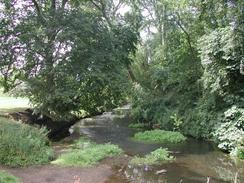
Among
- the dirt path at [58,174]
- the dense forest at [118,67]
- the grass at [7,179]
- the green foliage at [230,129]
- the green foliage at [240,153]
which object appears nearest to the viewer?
the grass at [7,179]

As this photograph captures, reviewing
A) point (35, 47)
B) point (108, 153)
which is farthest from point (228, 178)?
point (35, 47)

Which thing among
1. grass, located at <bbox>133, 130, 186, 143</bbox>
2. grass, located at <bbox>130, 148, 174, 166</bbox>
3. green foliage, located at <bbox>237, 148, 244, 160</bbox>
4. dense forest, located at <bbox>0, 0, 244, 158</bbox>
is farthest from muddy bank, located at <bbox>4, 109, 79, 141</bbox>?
green foliage, located at <bbox>237, 148, 244, 160</bbox>

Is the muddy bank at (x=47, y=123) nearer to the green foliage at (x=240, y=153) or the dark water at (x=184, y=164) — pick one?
the dark water at (x=184, y=164)

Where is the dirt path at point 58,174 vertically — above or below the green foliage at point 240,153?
below

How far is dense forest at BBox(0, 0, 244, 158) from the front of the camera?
20.2 m

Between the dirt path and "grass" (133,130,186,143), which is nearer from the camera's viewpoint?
the dirt path

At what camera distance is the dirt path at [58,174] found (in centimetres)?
1227

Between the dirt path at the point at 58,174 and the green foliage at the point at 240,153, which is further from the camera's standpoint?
the green foliage at the point at 240,153

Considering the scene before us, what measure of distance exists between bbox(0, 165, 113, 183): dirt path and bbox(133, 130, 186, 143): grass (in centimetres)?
851

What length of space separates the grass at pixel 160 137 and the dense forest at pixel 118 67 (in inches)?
52.7

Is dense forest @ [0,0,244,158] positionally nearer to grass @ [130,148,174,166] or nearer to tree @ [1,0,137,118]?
A: tree @ [1,0,137,118]

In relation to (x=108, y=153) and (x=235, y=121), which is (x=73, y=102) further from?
(x=235, y=121)

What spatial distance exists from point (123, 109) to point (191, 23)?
15.1 metres

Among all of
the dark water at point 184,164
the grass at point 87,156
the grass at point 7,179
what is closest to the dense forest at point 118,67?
the dark water at point 184,164
